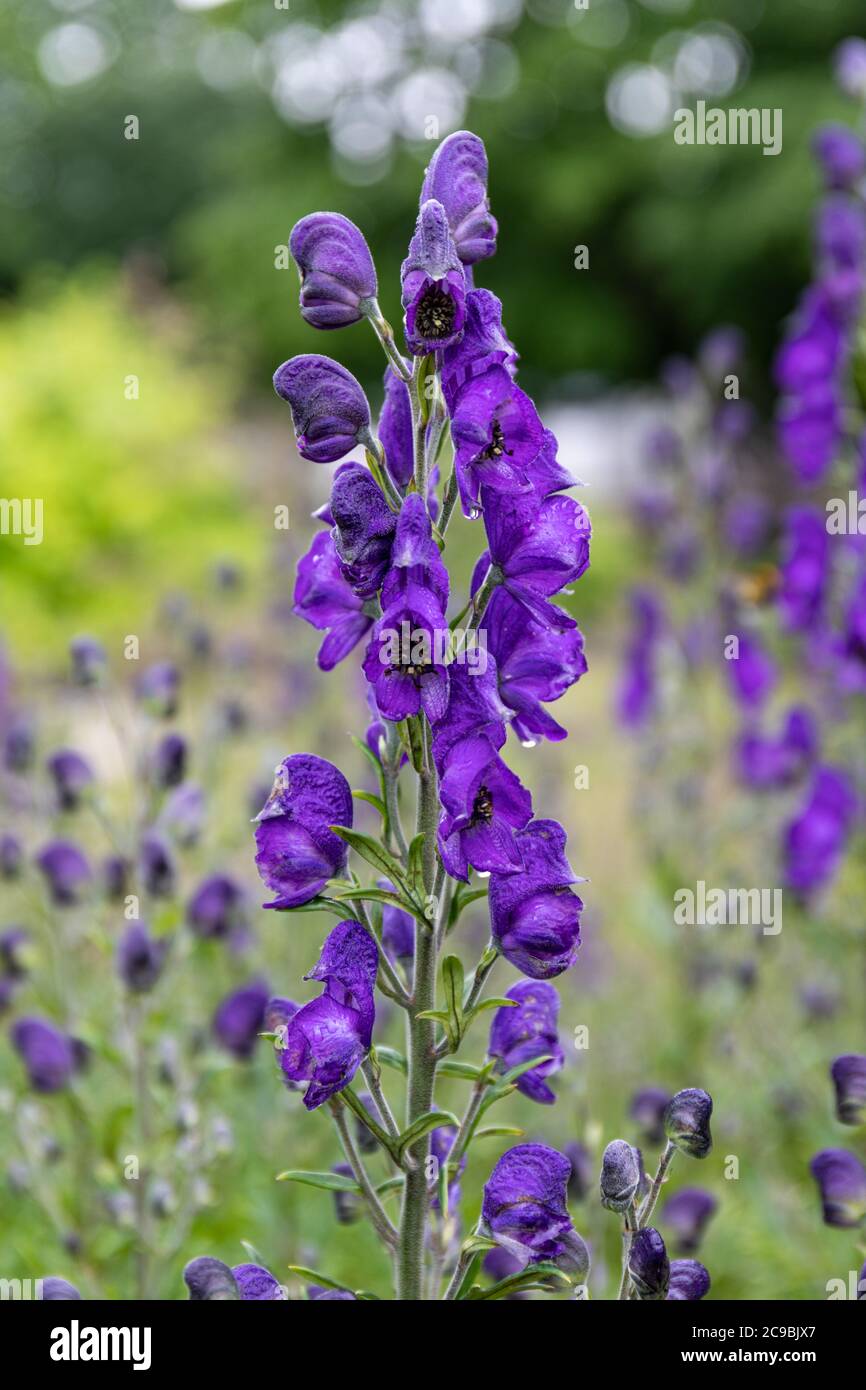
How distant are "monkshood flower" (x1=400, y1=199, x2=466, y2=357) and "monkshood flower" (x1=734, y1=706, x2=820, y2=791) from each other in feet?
8.48

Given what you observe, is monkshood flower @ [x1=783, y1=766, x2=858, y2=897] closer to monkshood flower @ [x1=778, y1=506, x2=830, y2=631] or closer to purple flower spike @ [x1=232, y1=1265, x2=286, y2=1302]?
monkshood flower @ [x1=778, y1=506, x2=830, y2=631]

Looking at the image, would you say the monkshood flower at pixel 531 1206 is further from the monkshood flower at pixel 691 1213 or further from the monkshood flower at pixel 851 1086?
the monkshood flower at pixel 691 1213

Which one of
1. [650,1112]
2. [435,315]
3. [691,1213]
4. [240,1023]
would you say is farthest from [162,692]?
[435,315]

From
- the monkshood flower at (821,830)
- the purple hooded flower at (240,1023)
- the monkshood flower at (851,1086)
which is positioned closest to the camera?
the monkshood flower at (851,1086)

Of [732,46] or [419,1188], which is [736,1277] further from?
[732,46]

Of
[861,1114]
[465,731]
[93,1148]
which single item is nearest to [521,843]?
[465,731]

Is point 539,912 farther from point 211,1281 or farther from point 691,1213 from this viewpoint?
point 691,1213

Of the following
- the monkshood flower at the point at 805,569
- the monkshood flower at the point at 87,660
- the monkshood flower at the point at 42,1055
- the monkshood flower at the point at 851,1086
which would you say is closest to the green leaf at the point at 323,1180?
the monkshood flower at the point at 851,1086

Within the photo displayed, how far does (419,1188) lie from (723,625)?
3013mm

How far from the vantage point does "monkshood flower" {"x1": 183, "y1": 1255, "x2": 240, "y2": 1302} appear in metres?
1.42

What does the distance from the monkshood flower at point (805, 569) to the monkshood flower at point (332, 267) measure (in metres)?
2.10

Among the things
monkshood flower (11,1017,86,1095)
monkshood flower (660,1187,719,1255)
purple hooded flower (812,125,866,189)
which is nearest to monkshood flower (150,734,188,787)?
monkshood flower (11,1017,86,1095)

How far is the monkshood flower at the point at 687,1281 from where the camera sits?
140cm

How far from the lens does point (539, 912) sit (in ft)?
4.55
